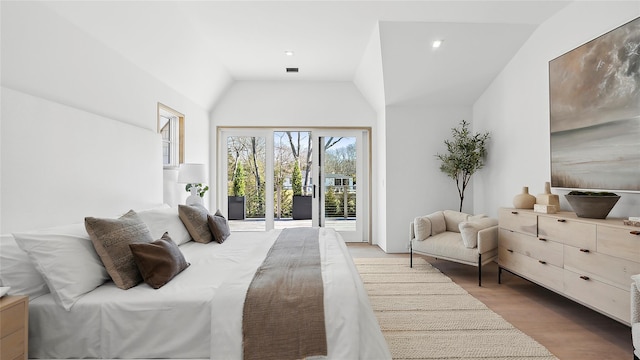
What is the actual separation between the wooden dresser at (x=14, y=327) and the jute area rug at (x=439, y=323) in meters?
1.97

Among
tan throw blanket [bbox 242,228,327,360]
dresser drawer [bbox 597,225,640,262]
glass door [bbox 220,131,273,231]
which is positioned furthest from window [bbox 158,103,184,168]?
dresser drawer [bbox 597,225,640,262]

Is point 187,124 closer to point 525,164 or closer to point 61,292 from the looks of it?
point 61,292

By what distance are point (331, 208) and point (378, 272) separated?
6.77 ft

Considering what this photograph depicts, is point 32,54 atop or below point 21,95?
atop

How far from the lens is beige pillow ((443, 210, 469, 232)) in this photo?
428 centimetres

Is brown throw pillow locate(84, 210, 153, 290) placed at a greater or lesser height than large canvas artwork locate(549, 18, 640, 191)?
lesser

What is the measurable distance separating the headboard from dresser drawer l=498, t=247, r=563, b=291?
12.5 ft

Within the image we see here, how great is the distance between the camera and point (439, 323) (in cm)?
250

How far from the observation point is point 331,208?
5789 mm

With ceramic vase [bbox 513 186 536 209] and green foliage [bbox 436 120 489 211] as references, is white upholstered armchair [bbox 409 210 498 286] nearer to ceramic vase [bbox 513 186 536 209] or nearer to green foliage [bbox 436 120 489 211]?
ceramic vase [bbox 513 186 536 209]

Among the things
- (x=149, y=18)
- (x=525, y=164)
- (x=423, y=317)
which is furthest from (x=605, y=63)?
(x=149, y=18)

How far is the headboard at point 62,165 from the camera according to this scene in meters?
1.89

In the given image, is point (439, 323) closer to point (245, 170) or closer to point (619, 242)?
point (619, 242)

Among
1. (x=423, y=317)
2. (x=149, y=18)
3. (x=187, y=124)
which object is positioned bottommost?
(x=423, y=317)
